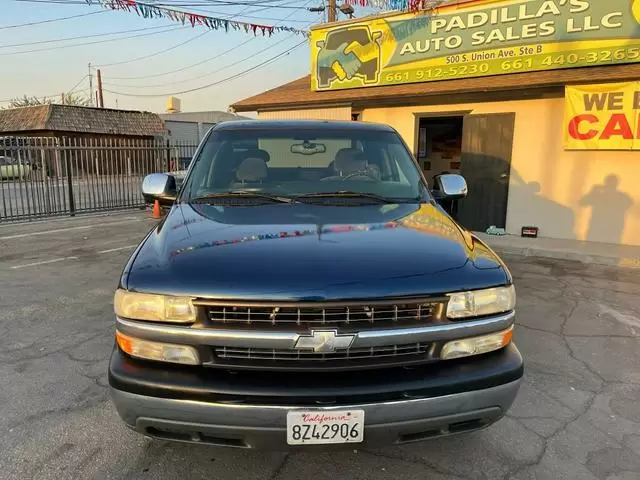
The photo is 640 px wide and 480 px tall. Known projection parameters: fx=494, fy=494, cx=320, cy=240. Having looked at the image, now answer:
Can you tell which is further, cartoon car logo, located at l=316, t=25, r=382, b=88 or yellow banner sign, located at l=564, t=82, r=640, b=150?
cartoon car logo, located at l=316, t=25, r=382, b=88

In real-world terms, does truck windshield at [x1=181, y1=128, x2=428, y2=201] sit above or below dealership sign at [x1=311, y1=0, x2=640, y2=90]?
below

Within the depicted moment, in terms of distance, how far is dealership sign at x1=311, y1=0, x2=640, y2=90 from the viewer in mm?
7852

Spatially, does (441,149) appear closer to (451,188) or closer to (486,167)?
(486,167)

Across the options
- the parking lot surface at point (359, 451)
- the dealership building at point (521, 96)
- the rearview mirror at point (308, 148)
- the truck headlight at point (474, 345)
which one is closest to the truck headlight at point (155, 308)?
the parking lot surface at point (359, 451)

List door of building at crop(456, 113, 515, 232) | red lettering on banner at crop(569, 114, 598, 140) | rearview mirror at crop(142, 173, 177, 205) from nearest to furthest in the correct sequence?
rearview mirror at crop(142, 173, 177, 205)
red lettering on banner at crop(569, 114, 598, 140)
door of building at crop(456, 113, 515, 232)

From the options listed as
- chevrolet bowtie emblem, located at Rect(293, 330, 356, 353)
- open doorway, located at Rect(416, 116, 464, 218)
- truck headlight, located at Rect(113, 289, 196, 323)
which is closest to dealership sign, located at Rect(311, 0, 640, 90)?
open doorway, located at Rect(416, 116, 464, 218)

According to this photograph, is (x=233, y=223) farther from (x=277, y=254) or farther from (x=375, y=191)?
(x=375, y=191)

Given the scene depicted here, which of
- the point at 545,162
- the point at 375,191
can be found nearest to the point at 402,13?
the point at 545,162

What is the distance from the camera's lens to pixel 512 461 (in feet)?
8.56

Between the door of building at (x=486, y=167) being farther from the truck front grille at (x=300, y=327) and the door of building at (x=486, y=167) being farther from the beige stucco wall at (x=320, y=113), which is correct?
the truck front grille at (x=300, y=327)

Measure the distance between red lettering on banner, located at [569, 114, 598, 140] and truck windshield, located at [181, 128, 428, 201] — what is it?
5.71 meters

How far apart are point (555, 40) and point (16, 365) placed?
29.0 feet

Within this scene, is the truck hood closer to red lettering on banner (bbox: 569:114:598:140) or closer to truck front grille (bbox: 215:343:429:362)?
truck front grille (bbox: 215:343:429:362)

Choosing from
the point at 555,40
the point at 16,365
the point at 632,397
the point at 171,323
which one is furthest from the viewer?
the point at 555,40
